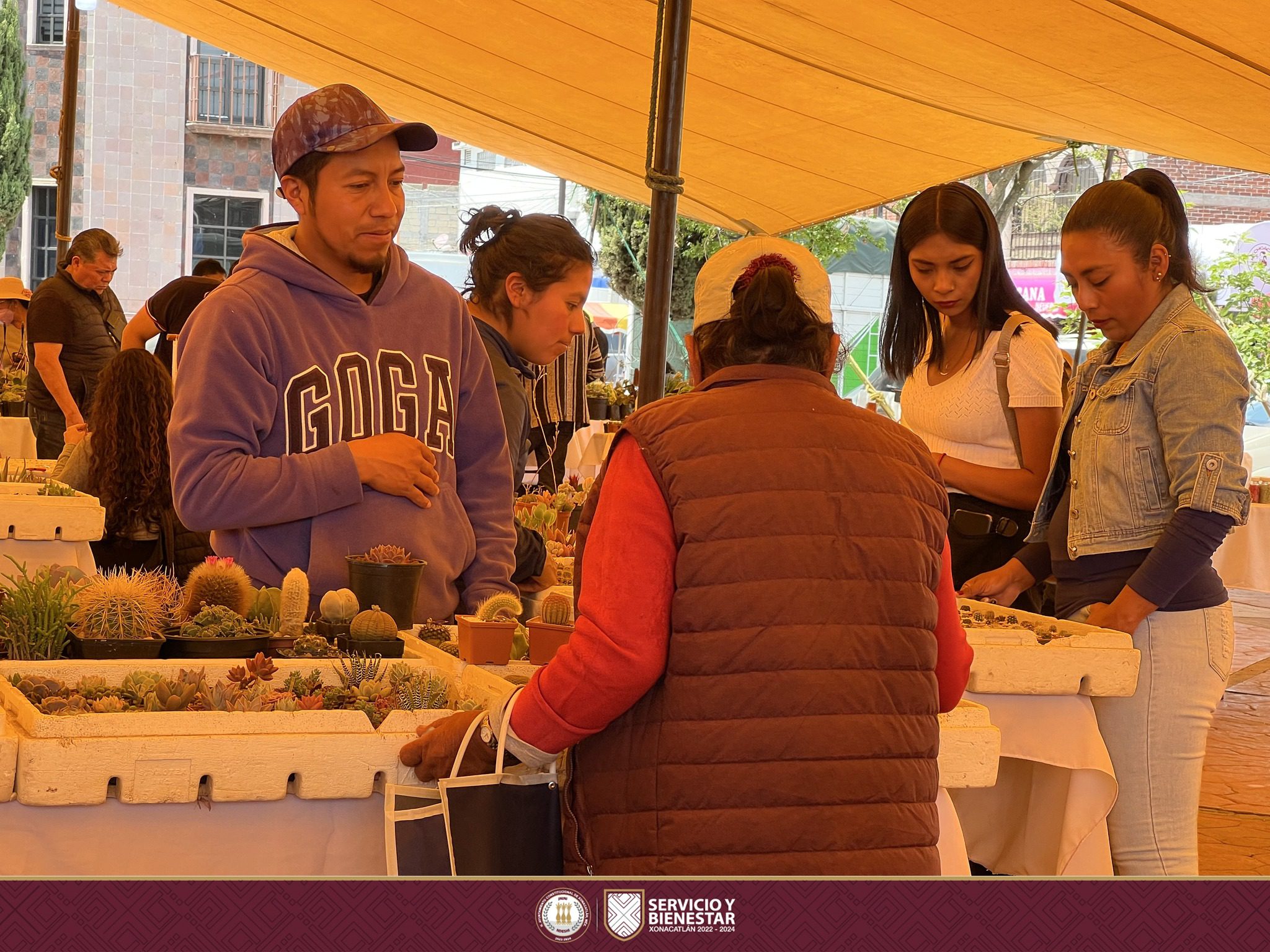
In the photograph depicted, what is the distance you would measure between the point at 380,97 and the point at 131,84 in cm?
1066

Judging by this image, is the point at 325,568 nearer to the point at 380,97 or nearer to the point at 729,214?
the point at 729,214

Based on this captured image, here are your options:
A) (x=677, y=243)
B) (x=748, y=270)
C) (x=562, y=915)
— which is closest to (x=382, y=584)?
(x=748, y=270)

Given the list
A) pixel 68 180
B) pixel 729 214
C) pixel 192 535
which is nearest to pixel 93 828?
pixel 192 535

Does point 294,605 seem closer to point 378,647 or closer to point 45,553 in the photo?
point 378,647

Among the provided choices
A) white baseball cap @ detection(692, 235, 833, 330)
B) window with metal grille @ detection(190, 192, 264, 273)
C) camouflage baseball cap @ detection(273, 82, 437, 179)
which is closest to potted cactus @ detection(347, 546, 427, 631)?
camouflage baseball cap @ detection(273, 82, 437, 179)

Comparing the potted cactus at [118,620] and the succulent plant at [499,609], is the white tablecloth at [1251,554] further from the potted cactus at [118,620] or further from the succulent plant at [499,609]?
the potted cactus at [118,620]

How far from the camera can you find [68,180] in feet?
31.8

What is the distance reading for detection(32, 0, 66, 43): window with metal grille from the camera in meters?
19.1

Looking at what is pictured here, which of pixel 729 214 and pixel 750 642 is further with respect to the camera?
pixel 729 214

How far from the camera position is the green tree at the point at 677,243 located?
55.6ft

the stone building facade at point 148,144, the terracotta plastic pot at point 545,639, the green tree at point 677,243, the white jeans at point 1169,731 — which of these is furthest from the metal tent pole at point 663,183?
the stone building facade at point 148,144

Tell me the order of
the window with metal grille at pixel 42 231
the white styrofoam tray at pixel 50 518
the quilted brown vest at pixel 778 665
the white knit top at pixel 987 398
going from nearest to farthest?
the quilted brown vest at pixel 778 665, the white knit top at pixel 987 398, the white styrofoam tray at pixel 50 518, the window with metal grille at pixel 42 231

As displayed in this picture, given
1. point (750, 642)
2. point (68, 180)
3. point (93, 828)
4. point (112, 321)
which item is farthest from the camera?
point (68, 180)

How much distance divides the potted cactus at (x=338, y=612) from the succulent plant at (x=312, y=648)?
0.13 ft
